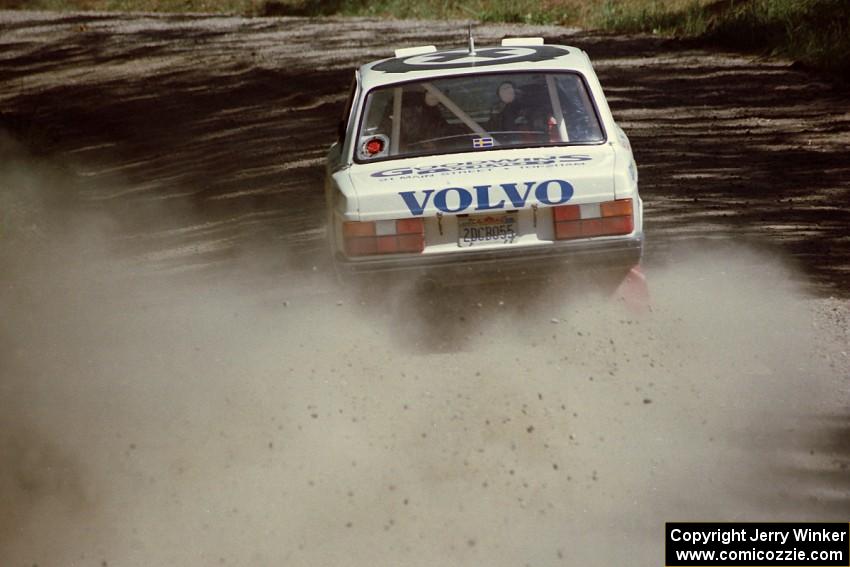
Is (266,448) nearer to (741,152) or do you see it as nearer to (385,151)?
(385,151)

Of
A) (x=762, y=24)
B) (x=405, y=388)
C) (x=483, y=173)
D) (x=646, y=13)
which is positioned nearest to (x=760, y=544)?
(x=405, y=388)

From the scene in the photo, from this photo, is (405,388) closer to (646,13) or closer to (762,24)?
(762,24)

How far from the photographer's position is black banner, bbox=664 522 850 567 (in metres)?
4.66

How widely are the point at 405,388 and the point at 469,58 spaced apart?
231 centimetres

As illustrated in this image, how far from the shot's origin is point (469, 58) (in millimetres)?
7875

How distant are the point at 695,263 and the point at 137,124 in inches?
468

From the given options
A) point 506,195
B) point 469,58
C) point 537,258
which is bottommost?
point 537,258

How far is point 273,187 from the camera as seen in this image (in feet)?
44.5

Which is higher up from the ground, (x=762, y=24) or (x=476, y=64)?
(x=476, y=64)

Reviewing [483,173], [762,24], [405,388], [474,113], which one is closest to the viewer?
[405,388]

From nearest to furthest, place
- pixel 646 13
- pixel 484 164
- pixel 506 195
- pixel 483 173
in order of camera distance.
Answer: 1. pixel 506 195
2. pixel 483 173
3. pixel 484 164
4. pixel 646 13

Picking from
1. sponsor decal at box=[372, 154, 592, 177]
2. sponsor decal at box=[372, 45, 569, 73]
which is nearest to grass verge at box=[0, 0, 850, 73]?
sponsor decal at box=[372, 45, 569, 73]

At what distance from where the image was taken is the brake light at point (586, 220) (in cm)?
683

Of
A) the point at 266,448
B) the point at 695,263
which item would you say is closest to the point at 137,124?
the point at 695,263
